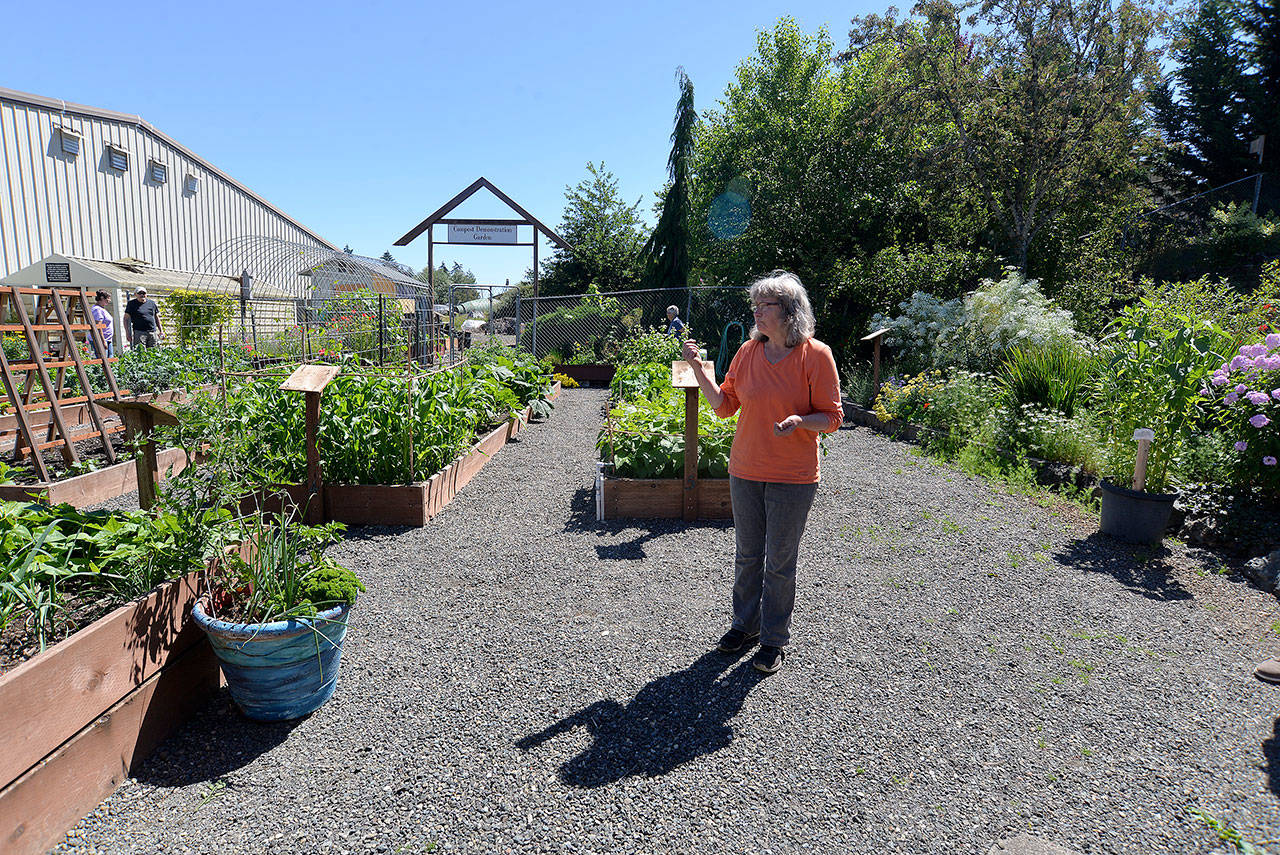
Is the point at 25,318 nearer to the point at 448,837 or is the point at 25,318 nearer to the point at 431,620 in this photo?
the point at 431,620

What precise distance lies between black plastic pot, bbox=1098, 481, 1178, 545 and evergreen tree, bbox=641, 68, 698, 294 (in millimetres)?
18129

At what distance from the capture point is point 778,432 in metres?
2.84

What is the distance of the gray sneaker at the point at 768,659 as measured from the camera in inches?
122

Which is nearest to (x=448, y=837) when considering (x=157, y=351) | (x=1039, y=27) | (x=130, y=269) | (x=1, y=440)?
(x=1, y=440)

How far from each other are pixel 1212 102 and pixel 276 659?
26078 millimetres

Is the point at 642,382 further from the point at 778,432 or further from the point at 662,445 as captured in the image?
the point at 778,432

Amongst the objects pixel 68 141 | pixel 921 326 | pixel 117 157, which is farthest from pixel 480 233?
pixel 921 326

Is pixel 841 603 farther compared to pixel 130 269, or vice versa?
pixel 130 269

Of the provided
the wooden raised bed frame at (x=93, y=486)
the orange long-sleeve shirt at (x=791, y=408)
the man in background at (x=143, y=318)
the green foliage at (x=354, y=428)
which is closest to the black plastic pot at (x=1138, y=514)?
the orange long-sleeve shirt at (x=791, y=408)

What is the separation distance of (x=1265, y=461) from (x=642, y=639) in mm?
4334

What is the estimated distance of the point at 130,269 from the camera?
15.3 metres

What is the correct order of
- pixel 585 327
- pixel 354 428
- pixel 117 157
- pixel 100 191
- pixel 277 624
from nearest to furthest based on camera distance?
pixel 277 624
pixel 354 428
pixel 100 191
pixel 117 157
pixel 585 327

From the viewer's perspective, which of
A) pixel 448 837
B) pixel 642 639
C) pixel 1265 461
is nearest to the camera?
pixel 448 837

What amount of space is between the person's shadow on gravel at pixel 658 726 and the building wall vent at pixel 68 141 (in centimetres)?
1793
